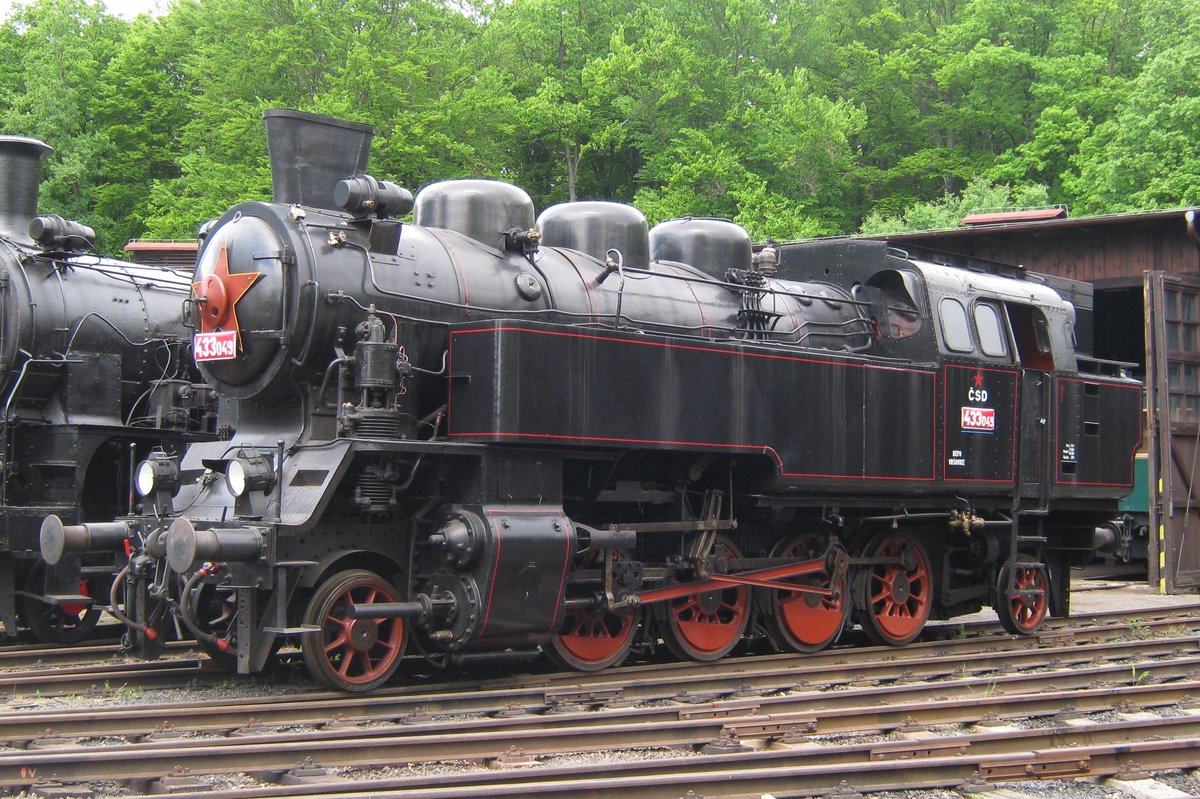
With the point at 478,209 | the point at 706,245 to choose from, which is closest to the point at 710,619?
the point at 706,245

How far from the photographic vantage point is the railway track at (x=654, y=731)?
5.20m

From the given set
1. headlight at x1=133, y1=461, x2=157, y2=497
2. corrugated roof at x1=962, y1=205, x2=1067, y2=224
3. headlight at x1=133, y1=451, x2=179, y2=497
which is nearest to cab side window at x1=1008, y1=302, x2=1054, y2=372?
headlight at x1=133, y1=451, x2=179, y2=497

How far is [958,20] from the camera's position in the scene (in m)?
40.1

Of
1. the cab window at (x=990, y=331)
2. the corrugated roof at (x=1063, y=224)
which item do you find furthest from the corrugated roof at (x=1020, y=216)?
the cab window at (x=990, y=331)

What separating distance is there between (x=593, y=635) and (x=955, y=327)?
14.4 ft

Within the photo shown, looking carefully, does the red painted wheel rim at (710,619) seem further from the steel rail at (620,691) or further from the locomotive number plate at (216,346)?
the locomotive number plate at (216,346)

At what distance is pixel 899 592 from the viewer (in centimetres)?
1045

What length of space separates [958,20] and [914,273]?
33.3 m

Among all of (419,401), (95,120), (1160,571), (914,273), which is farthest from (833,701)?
(95,120)

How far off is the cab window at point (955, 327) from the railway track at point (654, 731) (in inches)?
120

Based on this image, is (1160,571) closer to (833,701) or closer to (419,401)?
(833,701)

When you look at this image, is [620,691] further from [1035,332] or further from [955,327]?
[1035,332]

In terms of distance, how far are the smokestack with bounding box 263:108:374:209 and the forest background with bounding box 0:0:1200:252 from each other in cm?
1945

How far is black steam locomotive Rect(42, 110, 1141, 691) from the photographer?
23.8 ft
